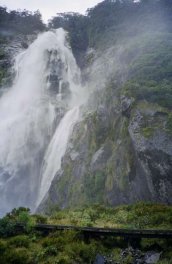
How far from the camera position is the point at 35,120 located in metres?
49.0

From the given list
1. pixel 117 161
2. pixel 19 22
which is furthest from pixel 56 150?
pixel 19 22

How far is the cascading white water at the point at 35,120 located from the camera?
140 ft

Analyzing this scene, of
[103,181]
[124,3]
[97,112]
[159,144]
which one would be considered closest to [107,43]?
[124,3]

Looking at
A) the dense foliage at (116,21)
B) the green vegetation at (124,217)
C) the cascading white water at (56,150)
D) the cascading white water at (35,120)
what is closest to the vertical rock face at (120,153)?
the cascading white water at (56,150)

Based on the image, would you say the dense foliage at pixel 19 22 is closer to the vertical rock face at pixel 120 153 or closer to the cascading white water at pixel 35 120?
the cascading white water at pixel 35 120

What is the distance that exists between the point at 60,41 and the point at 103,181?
149ft

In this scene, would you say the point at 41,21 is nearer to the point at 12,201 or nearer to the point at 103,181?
the point at 12,201

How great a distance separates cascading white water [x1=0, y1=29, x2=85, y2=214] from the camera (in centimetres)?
4281

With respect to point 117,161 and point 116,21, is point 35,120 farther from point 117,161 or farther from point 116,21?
point 116,21

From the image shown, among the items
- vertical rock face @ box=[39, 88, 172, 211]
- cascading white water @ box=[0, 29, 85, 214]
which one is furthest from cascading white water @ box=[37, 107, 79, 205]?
vertical rock face @ box=[39, 88, 172, 211]

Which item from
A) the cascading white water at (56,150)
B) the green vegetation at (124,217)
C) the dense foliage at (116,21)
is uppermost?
the dense foliage at (116,21)

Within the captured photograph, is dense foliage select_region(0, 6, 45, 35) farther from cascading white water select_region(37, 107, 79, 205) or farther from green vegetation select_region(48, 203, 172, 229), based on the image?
green vegetation select_region(48, 203, 172, 229)

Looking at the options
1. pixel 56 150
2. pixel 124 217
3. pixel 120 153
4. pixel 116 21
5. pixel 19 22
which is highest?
pixel 19 22

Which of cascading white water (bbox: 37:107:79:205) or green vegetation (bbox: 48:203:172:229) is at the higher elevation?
cascading white water (bbox: 37:107:79:205)
